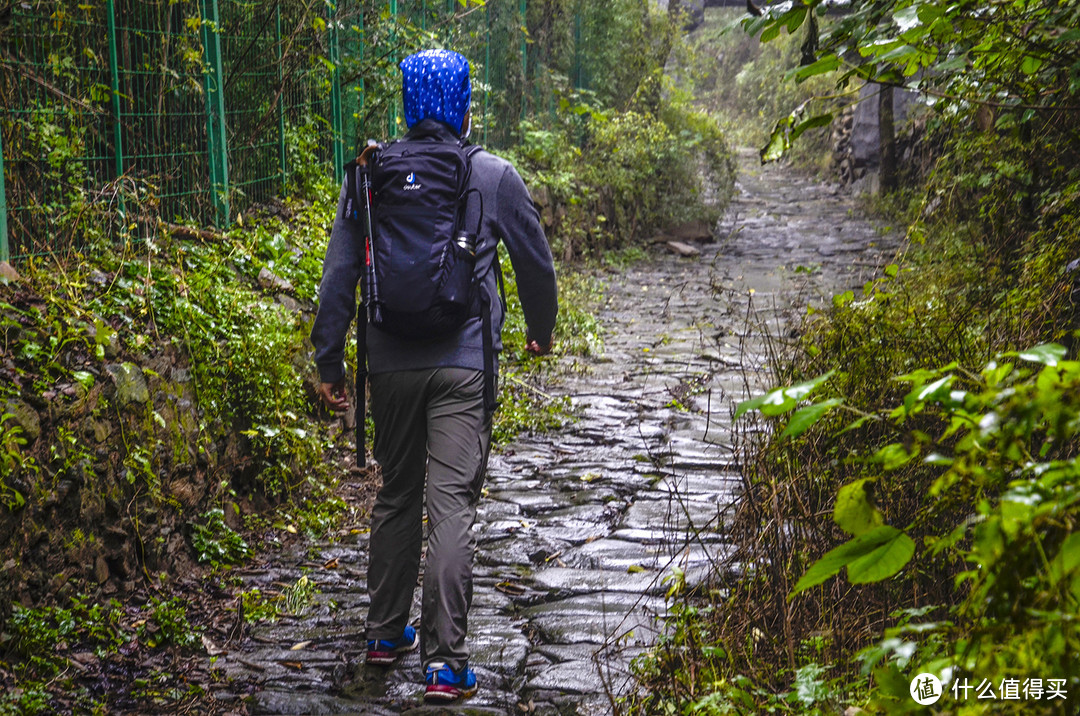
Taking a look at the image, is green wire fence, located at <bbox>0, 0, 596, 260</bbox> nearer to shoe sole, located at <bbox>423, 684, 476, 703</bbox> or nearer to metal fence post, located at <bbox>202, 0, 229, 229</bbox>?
metal fence post, located at <bbox>202, 0, 229, 229</bbox>

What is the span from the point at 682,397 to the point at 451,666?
Answer: 436 cm

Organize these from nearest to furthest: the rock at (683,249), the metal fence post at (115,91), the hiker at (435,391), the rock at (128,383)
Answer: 1. the hiker at (435,391)
2. the rock at (128,383)
3. the metal fence post at (115,91)
4. the rock at (683,249)

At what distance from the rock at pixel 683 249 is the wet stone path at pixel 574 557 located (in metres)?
6.06

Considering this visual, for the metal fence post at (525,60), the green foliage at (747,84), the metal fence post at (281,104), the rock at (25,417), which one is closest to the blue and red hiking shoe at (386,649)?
the rock at (25,417)

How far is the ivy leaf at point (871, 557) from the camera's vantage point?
1.54 m

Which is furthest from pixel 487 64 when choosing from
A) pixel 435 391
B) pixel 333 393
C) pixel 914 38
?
pixel 914 38

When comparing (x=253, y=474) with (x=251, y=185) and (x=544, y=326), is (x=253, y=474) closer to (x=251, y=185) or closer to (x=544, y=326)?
(x=544, y=326)

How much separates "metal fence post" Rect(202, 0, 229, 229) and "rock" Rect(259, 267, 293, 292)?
2.23 ft

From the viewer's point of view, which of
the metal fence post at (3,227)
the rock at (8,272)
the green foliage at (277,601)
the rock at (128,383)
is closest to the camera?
the green foliage at (277,601)

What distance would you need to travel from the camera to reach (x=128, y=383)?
4438 millimetres

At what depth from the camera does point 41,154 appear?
5.29 metres

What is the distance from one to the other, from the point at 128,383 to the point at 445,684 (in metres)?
2.10

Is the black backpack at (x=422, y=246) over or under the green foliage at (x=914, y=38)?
under

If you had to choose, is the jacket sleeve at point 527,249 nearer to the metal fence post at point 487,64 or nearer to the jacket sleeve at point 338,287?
the jacket sleeve at point 338,287
